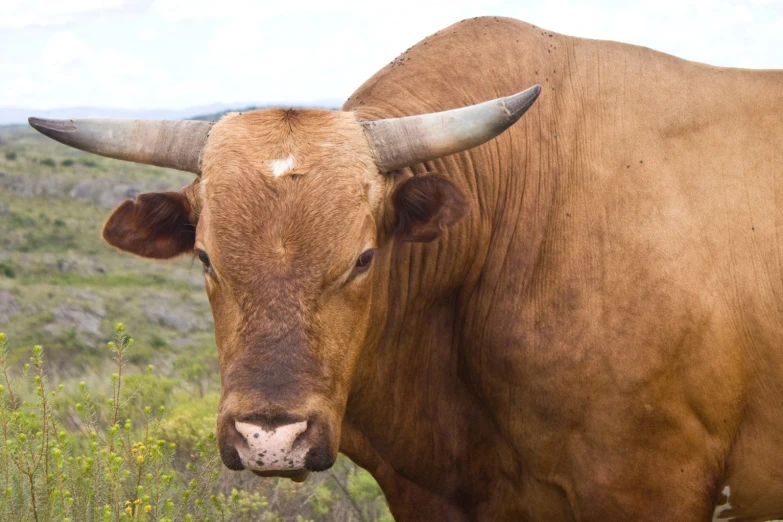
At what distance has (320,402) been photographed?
13.5ft

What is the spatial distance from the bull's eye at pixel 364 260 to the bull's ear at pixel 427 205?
0.34 m

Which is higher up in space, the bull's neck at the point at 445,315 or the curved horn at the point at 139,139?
the curved horn at the point at 139,139

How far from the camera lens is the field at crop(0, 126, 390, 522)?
592cm

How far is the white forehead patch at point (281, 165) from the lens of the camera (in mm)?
4316

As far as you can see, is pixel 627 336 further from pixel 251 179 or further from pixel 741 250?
pixel 251 179

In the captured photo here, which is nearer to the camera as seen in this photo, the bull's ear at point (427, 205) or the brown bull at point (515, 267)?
the brown bull at point (515, 267)

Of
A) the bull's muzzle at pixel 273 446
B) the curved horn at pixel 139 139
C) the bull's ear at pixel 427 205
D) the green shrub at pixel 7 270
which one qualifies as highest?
the curved horn at pixel 139 139

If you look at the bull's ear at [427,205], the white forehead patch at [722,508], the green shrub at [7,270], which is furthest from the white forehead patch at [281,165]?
the green shrub at [7,270]

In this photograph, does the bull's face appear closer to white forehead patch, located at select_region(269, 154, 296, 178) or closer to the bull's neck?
white forehead patch, located at select_region(269, 154, 296, 178)

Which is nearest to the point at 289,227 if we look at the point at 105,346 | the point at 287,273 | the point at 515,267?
the point at 287,273

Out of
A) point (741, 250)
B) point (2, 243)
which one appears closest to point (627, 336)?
point (741, 250)

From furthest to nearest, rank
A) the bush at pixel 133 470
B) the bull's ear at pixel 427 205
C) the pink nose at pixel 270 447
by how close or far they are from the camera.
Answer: the bush at pixel 133 470, the bull's ear at pixel 427 205, the pink nose at pixel 270 447

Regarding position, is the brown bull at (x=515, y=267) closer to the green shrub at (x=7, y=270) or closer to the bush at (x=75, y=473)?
the bush at (x=75, y=473)

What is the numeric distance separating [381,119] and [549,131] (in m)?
0.95
